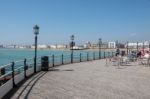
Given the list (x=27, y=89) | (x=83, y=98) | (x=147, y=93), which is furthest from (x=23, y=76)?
(x=147, y=93)

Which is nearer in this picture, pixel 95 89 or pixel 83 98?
pixel 83 98

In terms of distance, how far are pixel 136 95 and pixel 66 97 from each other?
7.84 feet

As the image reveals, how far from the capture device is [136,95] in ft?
30.7

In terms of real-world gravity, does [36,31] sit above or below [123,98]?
above

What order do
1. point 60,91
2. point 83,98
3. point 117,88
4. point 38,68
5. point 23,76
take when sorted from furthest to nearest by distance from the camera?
point 38,68, point 23,76, point 117,88, point 60,91, point 83,98

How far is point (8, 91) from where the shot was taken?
991 cm

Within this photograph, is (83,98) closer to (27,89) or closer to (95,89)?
(95,89)

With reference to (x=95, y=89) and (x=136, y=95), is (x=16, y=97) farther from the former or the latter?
(x=136, y=95)

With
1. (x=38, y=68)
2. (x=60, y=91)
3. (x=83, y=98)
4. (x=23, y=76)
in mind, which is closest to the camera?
(x=83, y=98)

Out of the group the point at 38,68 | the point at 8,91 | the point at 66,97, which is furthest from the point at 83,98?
the point at 38,68

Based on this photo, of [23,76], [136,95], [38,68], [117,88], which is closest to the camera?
[136,95]

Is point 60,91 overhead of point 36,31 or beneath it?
beneath

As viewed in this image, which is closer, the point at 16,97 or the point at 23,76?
the point at 16,97

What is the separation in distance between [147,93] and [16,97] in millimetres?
4491
